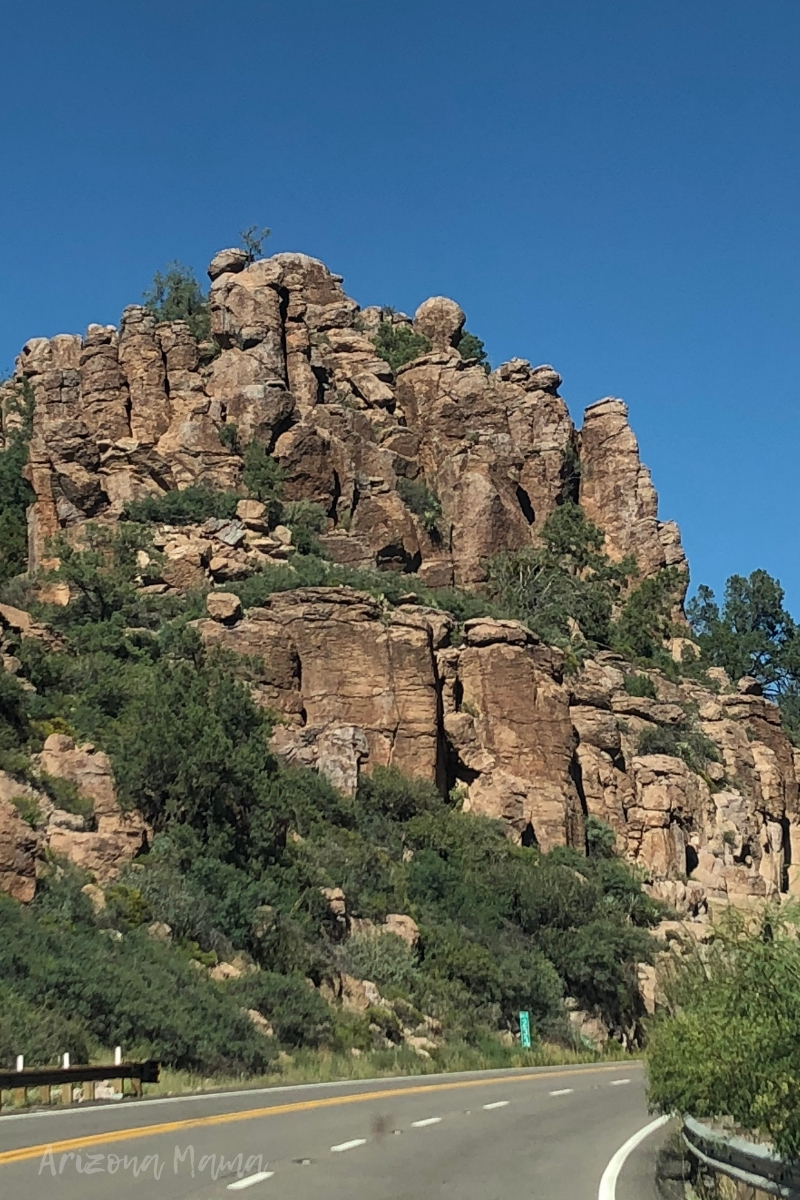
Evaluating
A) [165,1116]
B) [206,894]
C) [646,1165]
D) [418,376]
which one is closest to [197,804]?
[206,894]

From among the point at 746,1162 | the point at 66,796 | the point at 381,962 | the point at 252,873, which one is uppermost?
the point at 66,796

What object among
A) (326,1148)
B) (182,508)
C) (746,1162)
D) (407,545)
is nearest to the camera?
(746,1162)

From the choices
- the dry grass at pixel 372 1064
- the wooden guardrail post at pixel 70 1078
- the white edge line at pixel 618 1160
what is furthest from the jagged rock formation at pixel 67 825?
the white edge line at pixel 618 1160

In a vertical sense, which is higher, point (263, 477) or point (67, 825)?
point (263, 477)

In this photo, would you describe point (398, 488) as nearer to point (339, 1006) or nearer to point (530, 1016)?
point (530, 1016)

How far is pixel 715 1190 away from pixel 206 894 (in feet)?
69.8

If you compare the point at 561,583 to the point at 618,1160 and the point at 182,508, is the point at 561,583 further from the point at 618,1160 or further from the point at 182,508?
the point at 618,1160

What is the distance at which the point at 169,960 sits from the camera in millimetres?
27703

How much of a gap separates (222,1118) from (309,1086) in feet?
22.9

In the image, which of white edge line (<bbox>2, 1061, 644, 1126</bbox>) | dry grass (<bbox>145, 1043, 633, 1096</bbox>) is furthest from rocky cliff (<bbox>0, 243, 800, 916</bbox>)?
white edge line (<bbox>2, 1061, 644, 1126</bbox>)

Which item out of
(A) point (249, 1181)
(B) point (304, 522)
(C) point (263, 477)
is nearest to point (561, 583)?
(B) point (304, 522)

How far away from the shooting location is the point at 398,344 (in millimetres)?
82562

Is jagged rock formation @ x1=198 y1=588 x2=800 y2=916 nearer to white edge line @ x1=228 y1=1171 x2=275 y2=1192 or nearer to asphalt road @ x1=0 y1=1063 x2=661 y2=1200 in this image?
asphalt road @ x1=0 y1=1063 x2=661 y2=1200

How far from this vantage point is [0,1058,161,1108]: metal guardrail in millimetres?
17109
